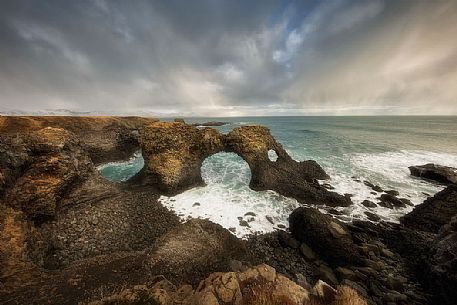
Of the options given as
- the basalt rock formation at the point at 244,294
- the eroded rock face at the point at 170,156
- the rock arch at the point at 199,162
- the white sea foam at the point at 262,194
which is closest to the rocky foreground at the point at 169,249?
the basalt rock formation at the point at 244,294

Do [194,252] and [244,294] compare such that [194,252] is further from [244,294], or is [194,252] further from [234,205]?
[234,205]

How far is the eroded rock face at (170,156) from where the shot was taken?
20250 millimetres

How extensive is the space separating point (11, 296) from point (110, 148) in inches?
1188

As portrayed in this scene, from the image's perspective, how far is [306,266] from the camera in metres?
11.9

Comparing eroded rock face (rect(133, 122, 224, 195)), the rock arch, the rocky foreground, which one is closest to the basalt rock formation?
the rocky foreground

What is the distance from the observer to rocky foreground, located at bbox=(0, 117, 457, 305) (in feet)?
24.9

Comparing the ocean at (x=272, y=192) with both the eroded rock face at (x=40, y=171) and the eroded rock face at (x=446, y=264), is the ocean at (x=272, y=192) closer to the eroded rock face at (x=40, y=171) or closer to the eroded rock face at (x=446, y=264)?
the eroded rock face at (x=446, y=264)

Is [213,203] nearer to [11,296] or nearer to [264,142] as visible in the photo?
[264,142]

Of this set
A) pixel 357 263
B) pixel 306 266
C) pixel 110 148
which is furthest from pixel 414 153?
pixel 110 148

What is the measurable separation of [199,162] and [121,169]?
48.2ft

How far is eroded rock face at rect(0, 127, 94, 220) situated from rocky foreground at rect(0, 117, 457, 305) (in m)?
0.06

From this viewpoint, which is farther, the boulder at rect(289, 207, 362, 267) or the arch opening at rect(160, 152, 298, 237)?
the arch opening at rect(160, 152, 298, 237)

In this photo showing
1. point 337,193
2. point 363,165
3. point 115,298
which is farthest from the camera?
point 363,165

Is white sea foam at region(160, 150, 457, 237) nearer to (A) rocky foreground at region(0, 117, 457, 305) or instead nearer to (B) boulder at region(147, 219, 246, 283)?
(A) rocky foreground at region(0, 117, 457, 305)
